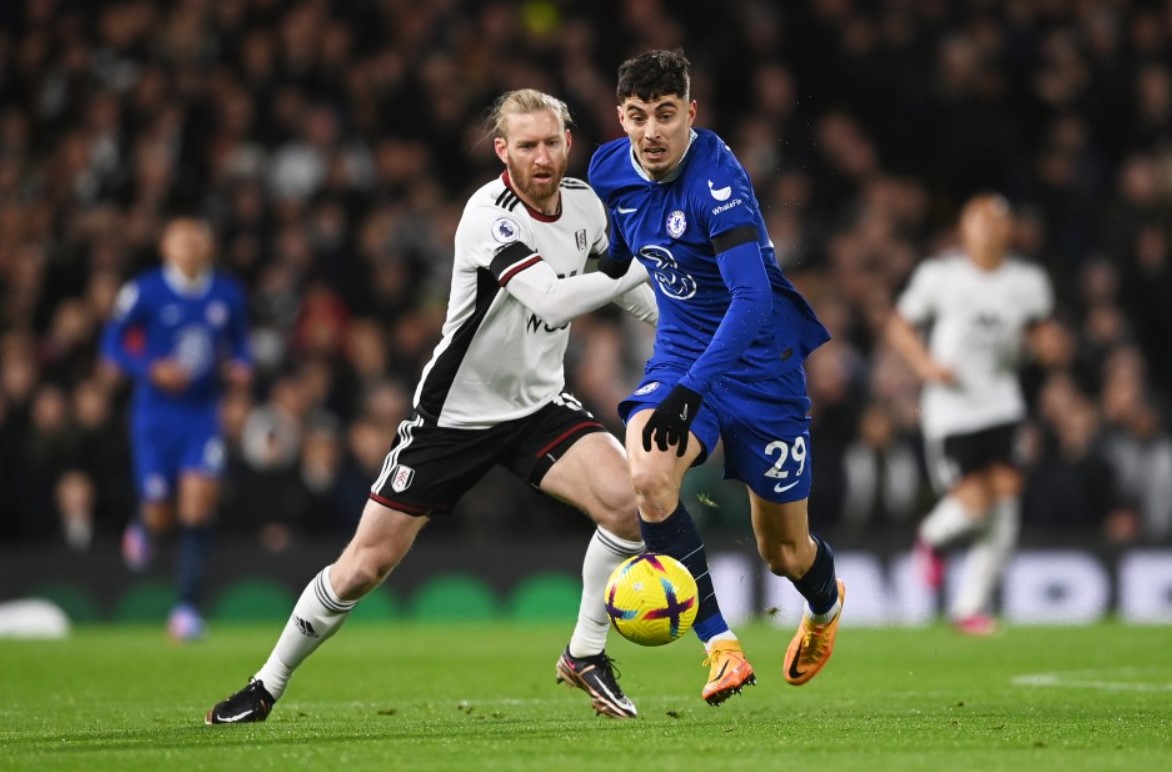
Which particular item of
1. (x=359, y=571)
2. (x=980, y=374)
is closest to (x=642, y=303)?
(x=359, y=571)

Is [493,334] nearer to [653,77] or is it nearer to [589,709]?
[653,77]

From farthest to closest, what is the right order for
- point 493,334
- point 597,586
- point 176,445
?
point 176,445 < point 597,586 < point 493,334

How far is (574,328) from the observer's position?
1617 centimetres

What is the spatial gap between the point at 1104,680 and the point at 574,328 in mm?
8090

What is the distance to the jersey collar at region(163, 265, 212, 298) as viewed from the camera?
12.9m

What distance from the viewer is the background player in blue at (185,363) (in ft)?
42.0

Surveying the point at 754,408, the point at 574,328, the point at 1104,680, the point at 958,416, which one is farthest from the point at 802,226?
the point at 754,408

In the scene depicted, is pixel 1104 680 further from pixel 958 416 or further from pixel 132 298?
pixel 132 298

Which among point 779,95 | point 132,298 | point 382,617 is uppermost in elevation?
point 779,95

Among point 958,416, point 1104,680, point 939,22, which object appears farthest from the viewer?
point 939,22

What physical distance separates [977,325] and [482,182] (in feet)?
19.5

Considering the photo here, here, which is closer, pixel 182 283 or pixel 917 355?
pixel 917 355

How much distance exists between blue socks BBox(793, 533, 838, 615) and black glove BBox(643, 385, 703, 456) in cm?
114

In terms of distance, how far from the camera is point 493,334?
24.0 ft
